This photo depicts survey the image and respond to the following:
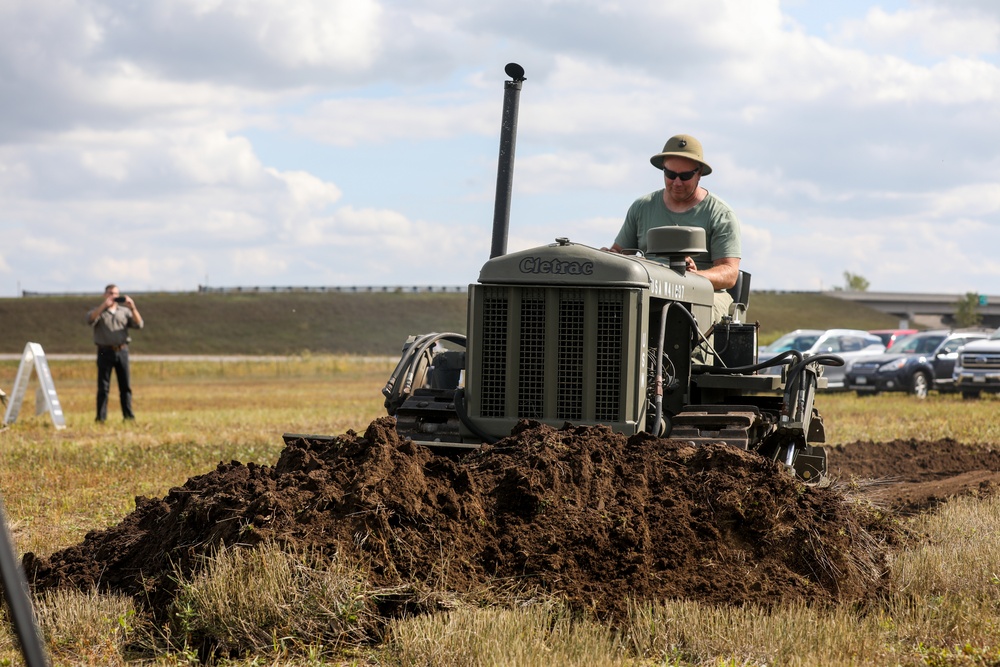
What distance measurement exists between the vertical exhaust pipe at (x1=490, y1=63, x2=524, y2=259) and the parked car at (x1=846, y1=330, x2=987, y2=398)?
19139mm

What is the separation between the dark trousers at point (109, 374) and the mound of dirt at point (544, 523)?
38.1ft

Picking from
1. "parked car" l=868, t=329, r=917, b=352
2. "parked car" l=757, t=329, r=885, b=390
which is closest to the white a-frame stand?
"parked car" l=757, t=329, r=885, b=390

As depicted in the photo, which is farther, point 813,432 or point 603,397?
point 813,432

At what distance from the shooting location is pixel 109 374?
1767 centimetres

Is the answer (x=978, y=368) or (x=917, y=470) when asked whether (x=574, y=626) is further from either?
(x=978, y=368)

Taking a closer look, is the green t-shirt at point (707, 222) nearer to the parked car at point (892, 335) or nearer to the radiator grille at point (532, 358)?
the radiator grille at point (532, 358)

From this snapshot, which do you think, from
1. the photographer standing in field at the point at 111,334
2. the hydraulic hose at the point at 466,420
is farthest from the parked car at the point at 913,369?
the hydraulic hose at the point at 466,420

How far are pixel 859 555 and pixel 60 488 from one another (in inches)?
289

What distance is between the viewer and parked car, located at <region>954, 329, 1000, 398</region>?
2428cm

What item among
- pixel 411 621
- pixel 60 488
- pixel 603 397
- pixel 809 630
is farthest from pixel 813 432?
pixel 60 488

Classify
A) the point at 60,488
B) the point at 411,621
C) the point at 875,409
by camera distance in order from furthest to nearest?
the point at 875,409 < the point at 60,488 < the point at 411,621

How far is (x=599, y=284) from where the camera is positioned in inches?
264

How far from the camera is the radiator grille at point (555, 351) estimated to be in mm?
6754

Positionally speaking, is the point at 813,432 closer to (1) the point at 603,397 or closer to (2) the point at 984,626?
(1) the point at 603,397
